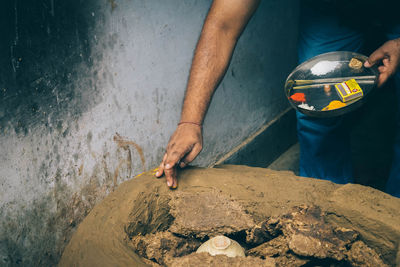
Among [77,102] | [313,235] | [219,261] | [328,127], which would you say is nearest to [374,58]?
[328,127]

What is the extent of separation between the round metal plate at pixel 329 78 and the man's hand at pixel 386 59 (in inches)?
1.2

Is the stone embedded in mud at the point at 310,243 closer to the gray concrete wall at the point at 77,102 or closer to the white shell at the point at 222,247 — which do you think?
the white shell at the point at 222,247

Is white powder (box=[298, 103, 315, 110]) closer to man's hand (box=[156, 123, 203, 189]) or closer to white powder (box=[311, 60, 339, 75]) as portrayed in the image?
white powder (box=[311, 60, 339, 75])

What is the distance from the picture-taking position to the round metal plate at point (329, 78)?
1748 millimetres

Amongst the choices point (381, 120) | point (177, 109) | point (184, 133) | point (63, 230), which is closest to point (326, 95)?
point (184, 133)

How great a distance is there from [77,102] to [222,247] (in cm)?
92

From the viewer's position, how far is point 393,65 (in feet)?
5.91

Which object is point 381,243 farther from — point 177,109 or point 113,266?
point 177,109

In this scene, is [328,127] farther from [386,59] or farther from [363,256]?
[363,256]

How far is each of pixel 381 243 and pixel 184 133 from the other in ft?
2.94

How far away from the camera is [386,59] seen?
181 centimetres

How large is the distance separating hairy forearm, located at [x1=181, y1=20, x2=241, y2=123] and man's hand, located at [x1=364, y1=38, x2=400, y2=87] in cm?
67

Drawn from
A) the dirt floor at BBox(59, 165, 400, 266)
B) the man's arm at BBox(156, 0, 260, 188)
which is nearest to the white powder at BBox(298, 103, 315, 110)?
the dirt floor at BBox(59, 165, 400, 266)

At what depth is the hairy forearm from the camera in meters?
1.85
